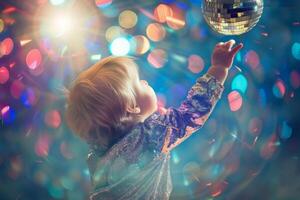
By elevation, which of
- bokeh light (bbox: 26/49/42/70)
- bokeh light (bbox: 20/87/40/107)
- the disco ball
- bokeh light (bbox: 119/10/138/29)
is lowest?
bokeh light (bbox: 20/87/40/107)

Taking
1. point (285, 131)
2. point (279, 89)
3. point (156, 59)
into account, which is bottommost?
point (285, 131)

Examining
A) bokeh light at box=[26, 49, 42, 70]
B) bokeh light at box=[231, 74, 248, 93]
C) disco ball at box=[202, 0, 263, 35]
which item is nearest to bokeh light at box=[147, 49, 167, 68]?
bokeh light at box=[231, 74, 248, 93]

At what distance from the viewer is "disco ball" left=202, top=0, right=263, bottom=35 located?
2.26 feet

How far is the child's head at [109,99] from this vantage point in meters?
0.84

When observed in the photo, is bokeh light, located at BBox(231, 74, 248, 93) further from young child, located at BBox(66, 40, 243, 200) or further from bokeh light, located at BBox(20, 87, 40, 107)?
bokeh light, located at BBox(20, 87, 40, 107)

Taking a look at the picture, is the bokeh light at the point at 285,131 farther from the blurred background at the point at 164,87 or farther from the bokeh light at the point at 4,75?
the bokeh light at the point at 4,75

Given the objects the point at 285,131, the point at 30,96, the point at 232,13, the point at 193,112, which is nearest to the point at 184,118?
the point at 193,112

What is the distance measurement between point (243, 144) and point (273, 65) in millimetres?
224

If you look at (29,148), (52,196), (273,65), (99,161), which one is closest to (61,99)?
(29,148)

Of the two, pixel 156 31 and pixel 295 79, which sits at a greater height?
pixel 156 31

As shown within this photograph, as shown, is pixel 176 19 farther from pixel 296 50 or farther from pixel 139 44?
pixel 296 50

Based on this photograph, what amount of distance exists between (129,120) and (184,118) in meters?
0.10

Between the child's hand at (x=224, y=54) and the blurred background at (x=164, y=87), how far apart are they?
1.09 feet

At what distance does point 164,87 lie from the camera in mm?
1232
